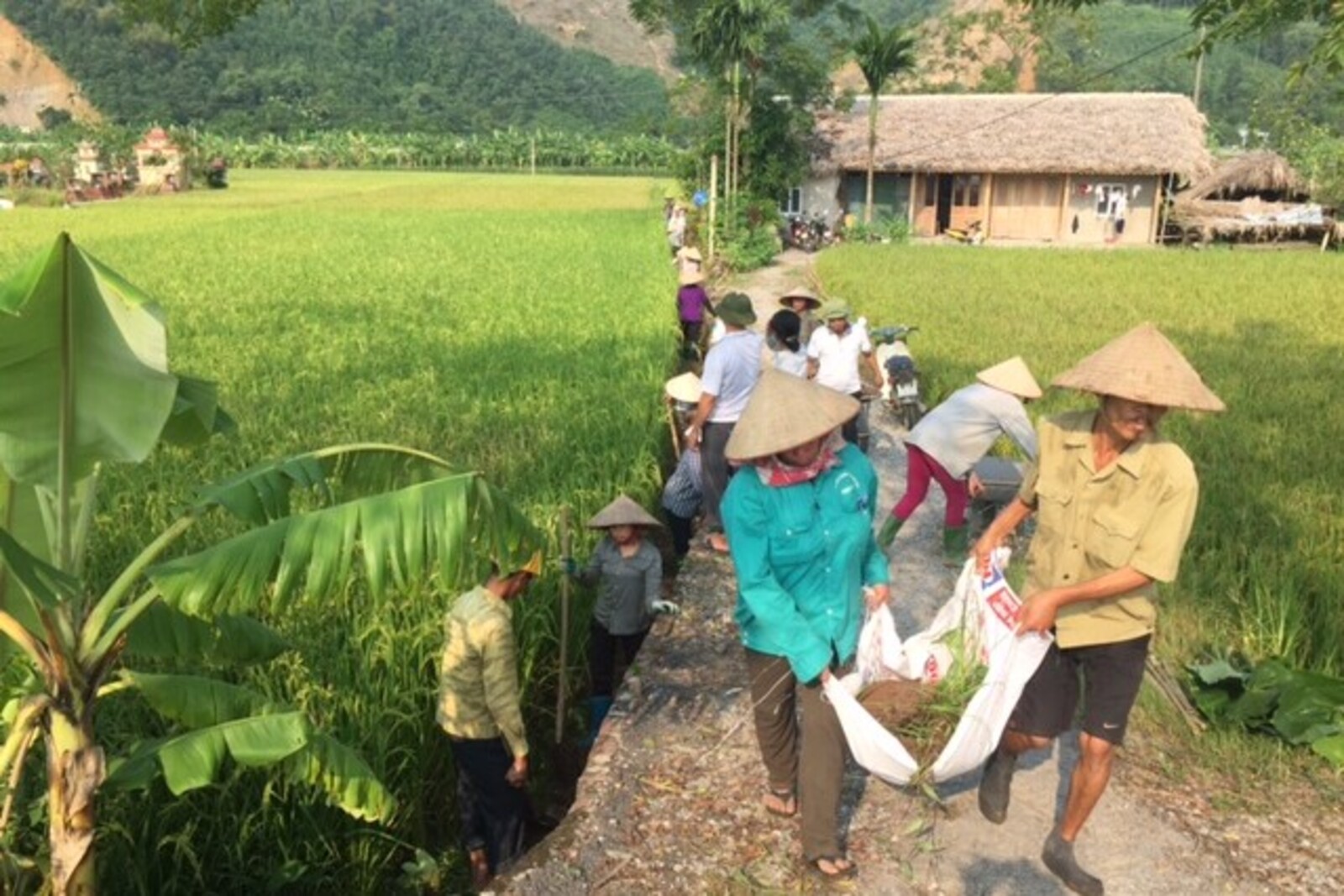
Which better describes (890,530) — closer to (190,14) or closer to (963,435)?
(963,435)

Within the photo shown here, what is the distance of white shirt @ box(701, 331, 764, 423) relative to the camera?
5.24m

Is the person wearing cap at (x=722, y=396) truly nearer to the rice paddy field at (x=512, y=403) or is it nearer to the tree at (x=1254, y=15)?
the rice paddy field at (x=512, y=403)

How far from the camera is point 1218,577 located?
4828 millimetres

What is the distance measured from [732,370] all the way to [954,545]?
141cm

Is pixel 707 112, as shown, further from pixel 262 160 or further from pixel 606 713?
pixel 262 160

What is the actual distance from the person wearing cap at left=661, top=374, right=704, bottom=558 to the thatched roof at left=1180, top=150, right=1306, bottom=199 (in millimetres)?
25310

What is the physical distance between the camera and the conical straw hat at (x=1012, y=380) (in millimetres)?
4898

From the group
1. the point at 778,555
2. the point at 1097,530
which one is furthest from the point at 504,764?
the point at 1097,530

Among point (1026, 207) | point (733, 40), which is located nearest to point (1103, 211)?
point (1026, 207)

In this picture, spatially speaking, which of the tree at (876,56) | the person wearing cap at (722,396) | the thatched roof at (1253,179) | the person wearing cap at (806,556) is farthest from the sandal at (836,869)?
the thatched roof at (1253,179)

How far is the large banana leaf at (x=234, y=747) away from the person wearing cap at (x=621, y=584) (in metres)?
1.41

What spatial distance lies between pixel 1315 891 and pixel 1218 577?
6.81 feet

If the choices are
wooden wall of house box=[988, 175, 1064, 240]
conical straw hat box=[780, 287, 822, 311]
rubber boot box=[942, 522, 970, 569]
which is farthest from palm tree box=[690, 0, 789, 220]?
rubber boot box=[942, 522, 970, 569]

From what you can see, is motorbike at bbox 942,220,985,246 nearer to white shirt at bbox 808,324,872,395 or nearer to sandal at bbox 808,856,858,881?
white shirt at bbox 808,324,872,395
